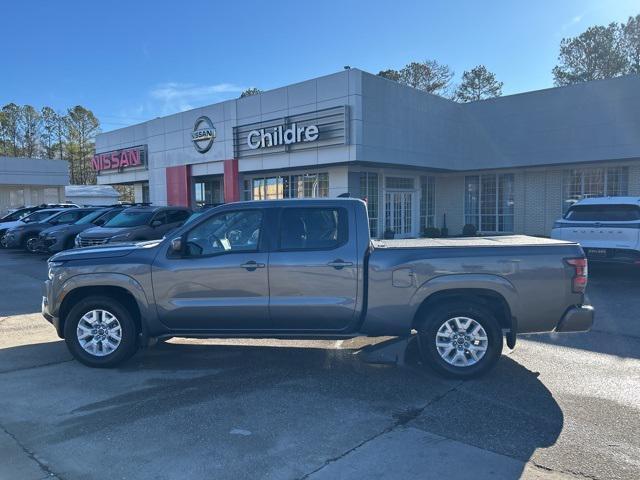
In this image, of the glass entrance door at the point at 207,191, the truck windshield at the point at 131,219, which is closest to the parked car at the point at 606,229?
the truck windshield at the point at 131,219

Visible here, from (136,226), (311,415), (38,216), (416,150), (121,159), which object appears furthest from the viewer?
(121,159)

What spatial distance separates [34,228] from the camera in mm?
18906

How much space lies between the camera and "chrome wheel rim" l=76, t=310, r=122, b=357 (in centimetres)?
579

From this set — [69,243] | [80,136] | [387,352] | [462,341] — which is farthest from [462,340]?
[80,136]

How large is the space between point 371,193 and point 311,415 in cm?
1784

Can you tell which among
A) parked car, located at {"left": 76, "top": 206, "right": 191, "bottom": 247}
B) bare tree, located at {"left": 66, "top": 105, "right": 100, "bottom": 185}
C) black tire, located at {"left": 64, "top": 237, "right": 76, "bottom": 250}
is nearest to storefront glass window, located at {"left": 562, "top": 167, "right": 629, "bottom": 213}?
parked car, located at {"left": 76, "top": 206, "right": 191, "bottom": 247}

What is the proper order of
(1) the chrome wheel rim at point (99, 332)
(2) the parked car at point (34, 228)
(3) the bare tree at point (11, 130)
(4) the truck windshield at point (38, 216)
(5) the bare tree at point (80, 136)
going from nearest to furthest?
(1) the chrome wheel rim at point (99, 332), (2) the parked car at point (34, 228), (4) the truck windshield at point (38, 216), (3) the bare tree at point (11, 130), (5) the bare tree at point (80, 136)

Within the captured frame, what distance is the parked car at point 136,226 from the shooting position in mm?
13914

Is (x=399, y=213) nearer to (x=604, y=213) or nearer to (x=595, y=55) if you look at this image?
(x=604, y=213)

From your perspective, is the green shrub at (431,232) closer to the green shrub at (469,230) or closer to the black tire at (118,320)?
the green shrub at (469,230)

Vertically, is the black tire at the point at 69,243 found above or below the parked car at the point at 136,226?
below

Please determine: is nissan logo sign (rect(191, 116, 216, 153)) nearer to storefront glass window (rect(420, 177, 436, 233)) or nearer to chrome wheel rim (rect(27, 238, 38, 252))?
chrome wheel rim (rect(27, 238, 38, 252))

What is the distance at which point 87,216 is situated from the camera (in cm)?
1834

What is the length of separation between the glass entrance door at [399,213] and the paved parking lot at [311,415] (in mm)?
16297
